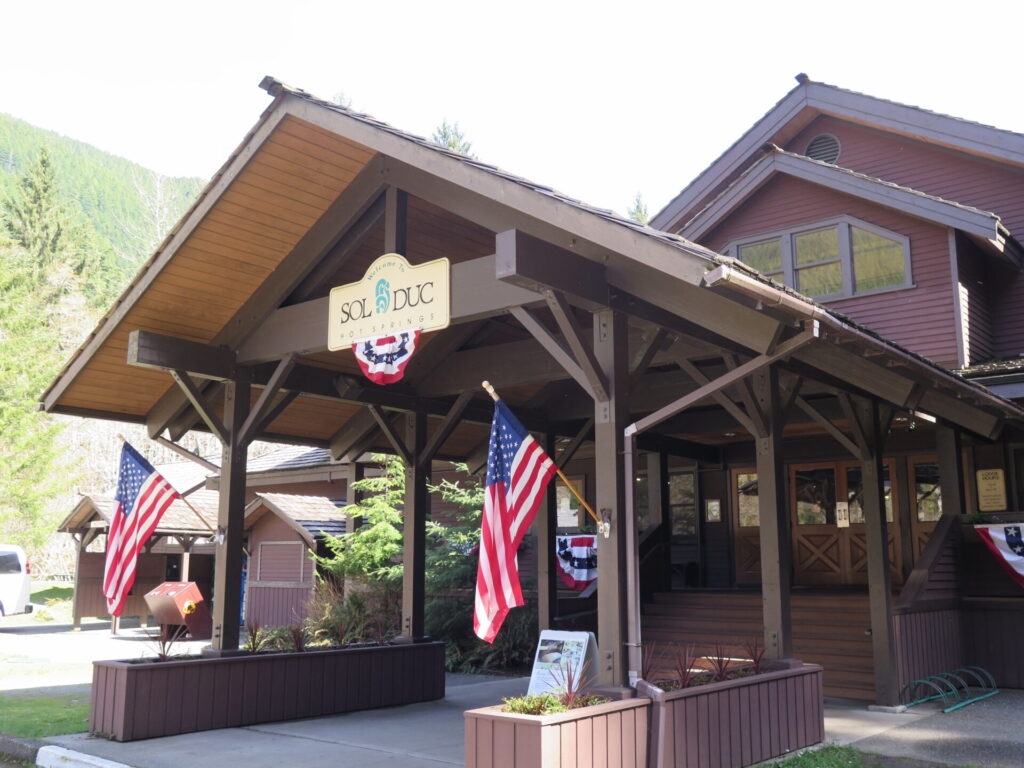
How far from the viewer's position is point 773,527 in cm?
838

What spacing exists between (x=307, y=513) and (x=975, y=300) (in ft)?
41.3

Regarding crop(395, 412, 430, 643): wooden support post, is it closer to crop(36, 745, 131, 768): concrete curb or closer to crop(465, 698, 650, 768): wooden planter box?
crop(36, 745, 131, 768): concrete curb

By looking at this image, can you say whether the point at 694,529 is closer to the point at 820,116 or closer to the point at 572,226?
the point at 820,116

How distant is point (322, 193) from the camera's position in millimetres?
8695

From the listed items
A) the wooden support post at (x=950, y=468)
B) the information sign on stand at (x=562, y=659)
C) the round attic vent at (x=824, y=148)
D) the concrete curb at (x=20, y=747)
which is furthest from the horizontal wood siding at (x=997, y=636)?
the concrete curb at (x=20, y=747)

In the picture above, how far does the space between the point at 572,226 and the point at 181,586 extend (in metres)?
12.8

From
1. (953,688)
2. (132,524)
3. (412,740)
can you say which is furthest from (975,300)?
(132,524)

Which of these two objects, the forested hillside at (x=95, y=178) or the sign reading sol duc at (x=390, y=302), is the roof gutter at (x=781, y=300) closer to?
the sign reading sol duc at (x=390, y=302)

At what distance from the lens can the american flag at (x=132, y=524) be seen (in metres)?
8.88

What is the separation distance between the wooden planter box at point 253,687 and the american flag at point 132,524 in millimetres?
786

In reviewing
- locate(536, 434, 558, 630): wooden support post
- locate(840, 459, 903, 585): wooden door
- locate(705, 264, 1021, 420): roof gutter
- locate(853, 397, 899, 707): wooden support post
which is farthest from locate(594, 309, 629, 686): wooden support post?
locate(840, 459, 903, 585): wooden door

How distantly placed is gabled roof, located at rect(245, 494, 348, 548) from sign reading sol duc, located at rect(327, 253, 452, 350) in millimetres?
10176

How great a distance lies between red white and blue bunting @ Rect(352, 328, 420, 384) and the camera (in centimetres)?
776

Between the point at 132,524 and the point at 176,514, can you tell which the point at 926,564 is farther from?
the point at 176,514
